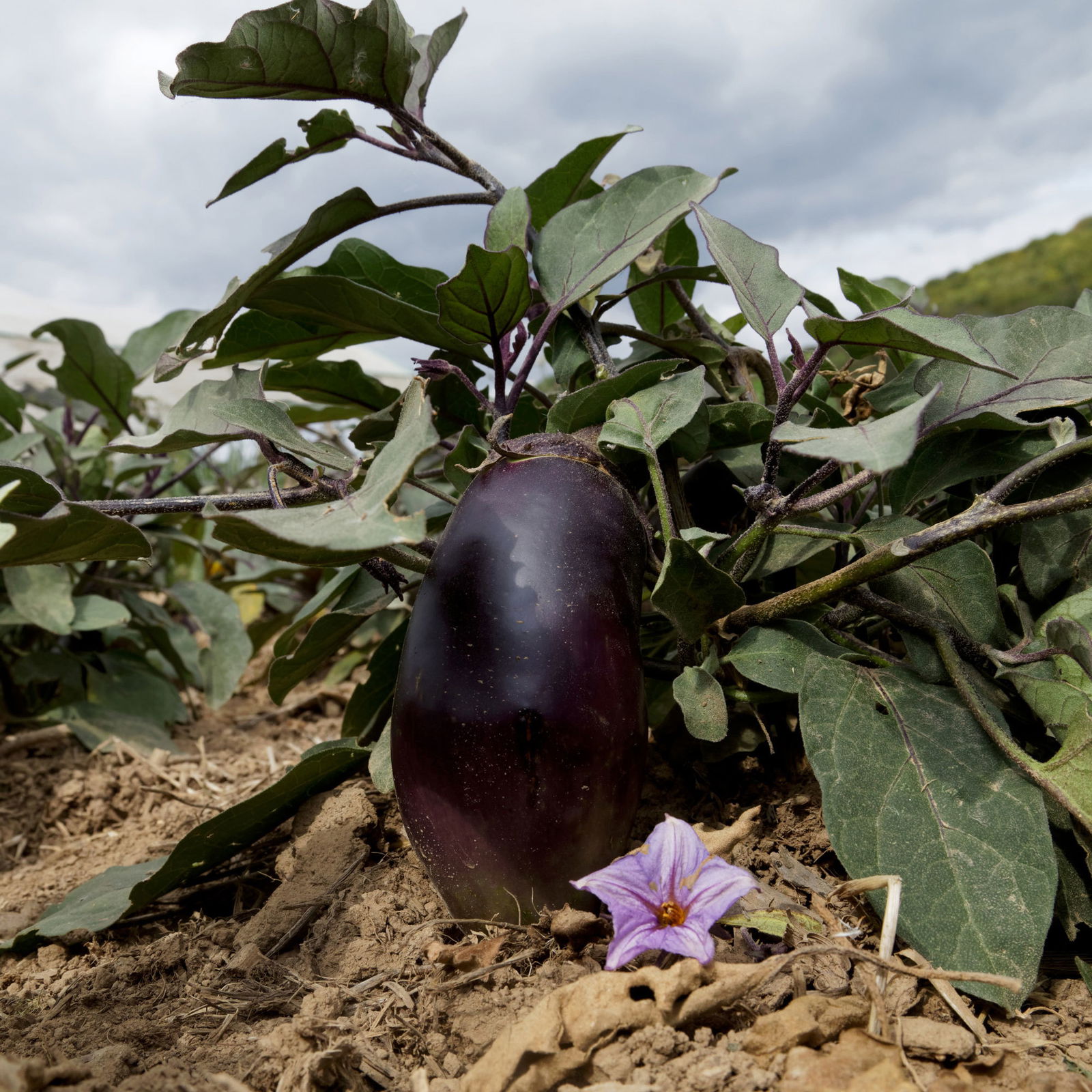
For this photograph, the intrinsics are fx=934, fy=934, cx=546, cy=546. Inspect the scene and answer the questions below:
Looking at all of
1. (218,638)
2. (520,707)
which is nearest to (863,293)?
(520,707)

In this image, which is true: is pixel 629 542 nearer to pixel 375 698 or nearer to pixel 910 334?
pixel 910 334

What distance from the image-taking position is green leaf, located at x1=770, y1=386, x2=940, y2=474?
63 cm

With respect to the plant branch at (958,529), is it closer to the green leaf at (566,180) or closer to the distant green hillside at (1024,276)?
the green leaf at (566,180)

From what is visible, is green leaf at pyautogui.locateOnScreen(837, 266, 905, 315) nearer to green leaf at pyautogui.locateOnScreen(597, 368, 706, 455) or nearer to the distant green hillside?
green leaf at pyautogui.locateOnScreen(597, 368, 706, 455)

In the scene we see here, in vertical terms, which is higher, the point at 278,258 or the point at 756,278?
the point at 278,258

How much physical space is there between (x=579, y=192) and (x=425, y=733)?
819 millimetres

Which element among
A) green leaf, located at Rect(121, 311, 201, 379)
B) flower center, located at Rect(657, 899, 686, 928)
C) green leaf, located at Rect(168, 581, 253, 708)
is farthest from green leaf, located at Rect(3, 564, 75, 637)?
flower center, located at Rect(657, 899, 686, 928)

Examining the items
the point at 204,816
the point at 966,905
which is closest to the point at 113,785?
the point at 204,816

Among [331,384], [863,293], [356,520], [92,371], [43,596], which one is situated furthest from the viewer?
[92,371]

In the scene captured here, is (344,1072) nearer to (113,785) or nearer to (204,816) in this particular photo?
(204,816)

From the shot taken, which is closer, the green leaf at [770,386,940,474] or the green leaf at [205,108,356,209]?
the green leaf at [770,386,940,474]

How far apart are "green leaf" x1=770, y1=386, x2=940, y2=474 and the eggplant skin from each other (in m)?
0.23

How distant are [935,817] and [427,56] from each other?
1030 millimetres

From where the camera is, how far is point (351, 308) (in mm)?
1094
